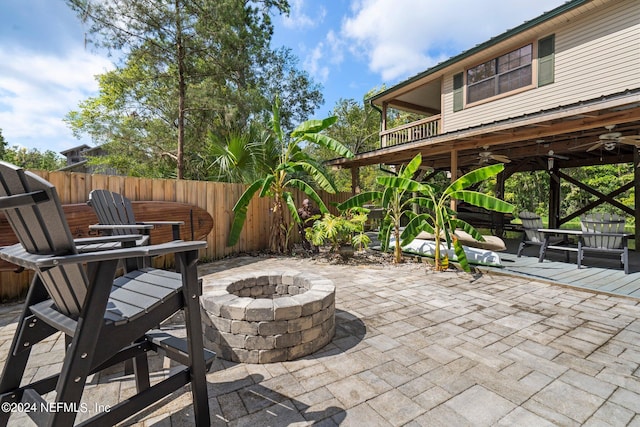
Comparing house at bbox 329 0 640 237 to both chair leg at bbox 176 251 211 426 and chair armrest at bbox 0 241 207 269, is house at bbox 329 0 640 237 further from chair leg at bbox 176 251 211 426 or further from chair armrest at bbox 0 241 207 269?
chair armrest at bbox 0 241 207 269

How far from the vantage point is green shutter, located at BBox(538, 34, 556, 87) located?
719cm

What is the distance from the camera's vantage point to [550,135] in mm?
5930

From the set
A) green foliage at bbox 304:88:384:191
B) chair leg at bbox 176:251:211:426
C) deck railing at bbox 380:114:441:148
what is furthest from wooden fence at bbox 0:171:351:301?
green foliage at bbox 304:88:384:191

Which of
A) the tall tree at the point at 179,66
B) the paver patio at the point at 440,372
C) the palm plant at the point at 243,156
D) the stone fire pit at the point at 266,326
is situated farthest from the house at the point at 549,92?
the stone fire pit at the point at 266,326

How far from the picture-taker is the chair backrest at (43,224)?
1202mm

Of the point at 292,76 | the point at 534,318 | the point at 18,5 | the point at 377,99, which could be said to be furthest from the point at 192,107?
the point at 534,318

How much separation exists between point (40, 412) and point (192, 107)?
1015 cm

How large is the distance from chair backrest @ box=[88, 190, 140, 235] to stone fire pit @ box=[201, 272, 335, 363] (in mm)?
1167

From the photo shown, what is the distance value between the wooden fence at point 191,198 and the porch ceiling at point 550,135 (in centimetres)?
367

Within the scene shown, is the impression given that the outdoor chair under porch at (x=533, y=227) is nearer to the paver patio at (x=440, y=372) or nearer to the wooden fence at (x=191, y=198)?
the paver patio at (x=440, y=372)

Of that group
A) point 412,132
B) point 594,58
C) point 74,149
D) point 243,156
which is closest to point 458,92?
point 412,132

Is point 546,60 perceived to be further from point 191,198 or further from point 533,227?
point 191,198

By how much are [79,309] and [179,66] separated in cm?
1006

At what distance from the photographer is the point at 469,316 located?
3.44 m
